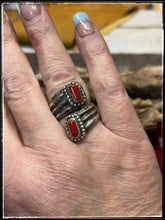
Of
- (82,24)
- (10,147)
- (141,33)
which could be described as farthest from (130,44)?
(10,147)

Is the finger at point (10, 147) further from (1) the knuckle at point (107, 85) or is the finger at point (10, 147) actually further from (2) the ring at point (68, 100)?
(1) the knuckle at point (107, 85)

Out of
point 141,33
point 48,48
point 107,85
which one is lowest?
point 141,33

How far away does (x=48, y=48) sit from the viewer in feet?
2.28

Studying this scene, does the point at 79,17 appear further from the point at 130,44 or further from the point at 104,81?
the point at 130,44

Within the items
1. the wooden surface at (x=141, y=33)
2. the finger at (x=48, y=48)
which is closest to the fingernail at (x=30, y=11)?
the finger at (x=48, y=48)

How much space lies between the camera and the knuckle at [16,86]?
2.18 ft

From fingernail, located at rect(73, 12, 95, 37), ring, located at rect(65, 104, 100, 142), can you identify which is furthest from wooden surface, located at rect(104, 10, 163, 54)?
ring, located at rect(65, 104, 100, 142)

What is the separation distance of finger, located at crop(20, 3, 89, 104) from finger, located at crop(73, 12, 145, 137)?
59 mm

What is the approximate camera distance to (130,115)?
701 millimetres

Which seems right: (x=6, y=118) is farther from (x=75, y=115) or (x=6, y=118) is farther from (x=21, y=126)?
(x=75, y=115)

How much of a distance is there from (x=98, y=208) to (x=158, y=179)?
218 millimetres

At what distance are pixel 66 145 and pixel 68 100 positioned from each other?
12 cm

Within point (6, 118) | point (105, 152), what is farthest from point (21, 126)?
point (105, 152)

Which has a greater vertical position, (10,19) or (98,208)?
(10,19)
